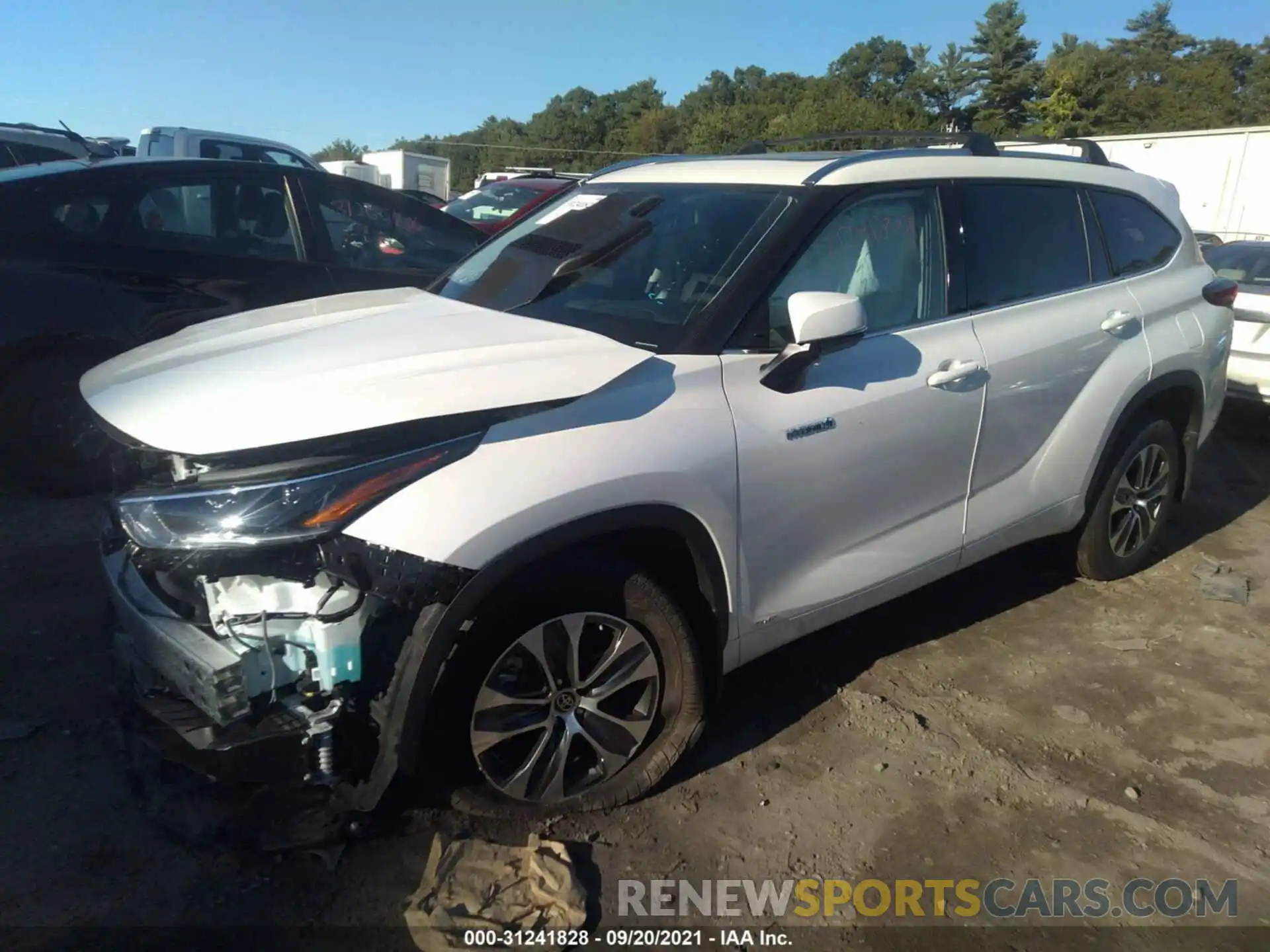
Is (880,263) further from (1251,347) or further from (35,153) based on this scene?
(35,153)

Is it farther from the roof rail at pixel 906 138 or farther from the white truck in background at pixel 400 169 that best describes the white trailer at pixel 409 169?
the roof rail at pixel 906 138

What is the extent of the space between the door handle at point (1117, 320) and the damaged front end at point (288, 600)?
286 centimetres

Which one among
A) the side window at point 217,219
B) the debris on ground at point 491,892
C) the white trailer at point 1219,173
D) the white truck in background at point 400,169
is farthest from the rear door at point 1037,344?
the white truck in background at point 400,169

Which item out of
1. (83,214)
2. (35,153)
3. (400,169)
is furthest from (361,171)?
(83,214)

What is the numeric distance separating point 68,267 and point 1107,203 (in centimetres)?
497

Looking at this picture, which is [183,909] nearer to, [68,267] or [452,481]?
[452,481]

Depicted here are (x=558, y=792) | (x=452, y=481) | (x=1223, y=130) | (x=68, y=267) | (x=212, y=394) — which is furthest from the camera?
(x=1223, y=130)

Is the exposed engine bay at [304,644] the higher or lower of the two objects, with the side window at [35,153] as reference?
lower

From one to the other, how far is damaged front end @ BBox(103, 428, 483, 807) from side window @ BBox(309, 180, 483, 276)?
12.4ft

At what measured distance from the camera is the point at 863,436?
301cm

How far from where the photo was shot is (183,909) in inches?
93.0

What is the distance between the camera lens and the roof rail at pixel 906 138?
3846mm

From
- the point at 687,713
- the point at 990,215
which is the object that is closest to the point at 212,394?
the point at 687,713

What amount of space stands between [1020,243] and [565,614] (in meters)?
2.44
